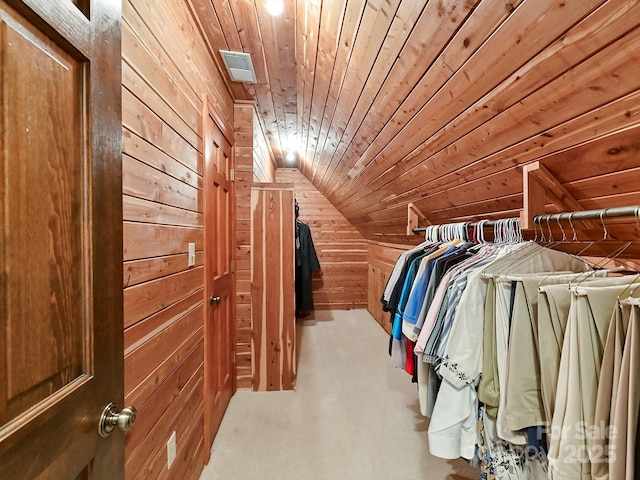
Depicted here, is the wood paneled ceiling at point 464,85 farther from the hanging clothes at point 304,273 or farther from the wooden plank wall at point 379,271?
the hanging clothes at point 304,273

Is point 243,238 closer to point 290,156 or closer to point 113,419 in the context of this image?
point 113,419

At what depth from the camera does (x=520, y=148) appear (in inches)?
44.0

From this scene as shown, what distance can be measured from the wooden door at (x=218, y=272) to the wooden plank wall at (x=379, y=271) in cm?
210

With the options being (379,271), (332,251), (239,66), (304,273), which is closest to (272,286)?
(239,66)

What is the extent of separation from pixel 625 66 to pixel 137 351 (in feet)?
5.35

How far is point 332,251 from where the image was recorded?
15.8ft

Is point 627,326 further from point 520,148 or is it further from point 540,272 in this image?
point 520,148

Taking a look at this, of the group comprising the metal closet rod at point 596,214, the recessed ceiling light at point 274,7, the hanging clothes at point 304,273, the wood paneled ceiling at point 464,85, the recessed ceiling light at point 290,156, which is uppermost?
the recessed ceiling light at point 290,156

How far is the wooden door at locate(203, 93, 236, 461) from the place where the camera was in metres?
1.62

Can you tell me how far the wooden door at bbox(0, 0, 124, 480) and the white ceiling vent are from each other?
3.95 feet

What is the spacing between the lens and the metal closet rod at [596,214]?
77 centimetres

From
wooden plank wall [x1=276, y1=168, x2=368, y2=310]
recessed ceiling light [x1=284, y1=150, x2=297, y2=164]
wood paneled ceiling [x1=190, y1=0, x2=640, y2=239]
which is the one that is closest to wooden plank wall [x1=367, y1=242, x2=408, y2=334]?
wooden plank wall [x1=276, y1=168, x2=368, y2=310]

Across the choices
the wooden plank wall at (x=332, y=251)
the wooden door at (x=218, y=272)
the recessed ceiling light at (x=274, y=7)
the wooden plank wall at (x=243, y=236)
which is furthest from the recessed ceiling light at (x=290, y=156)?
the recessed ceiling light at (x=274, y=7)

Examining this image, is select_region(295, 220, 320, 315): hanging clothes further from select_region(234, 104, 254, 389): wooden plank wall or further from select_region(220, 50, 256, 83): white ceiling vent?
select_region(220, 50, 256, 83): white ceiling vent
